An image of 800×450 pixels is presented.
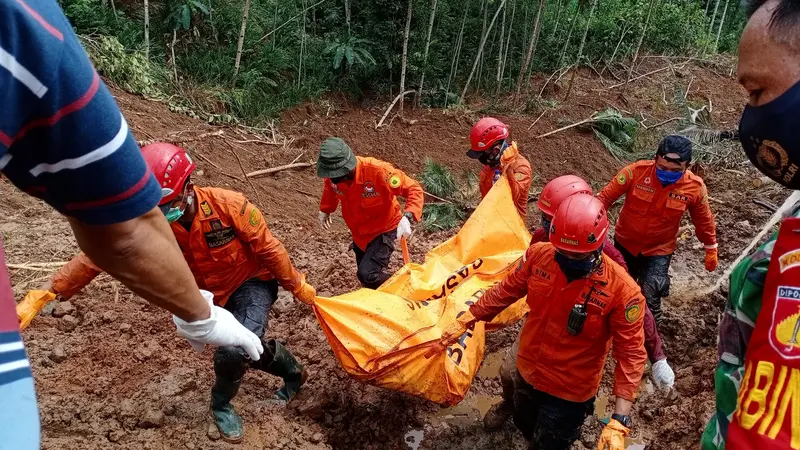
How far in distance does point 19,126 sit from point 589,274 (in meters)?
2.69

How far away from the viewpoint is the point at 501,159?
5219mm

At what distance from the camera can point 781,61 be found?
99 centimetres

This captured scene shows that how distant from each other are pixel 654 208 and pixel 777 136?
3.88 meters

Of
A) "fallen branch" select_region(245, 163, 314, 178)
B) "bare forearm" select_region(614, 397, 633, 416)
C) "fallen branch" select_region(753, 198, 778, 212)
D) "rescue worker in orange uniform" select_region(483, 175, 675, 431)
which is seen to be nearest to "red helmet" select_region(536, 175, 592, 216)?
"rescue worker in orange uniform" select_region(483, 175, 675, 431)

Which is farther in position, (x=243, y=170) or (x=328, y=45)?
(x=328, y=45)

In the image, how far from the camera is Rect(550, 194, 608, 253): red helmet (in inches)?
112

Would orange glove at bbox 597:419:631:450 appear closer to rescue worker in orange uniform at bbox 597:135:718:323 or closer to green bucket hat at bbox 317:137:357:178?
rescue worker in orange uniform at bbox 597:135:718:323

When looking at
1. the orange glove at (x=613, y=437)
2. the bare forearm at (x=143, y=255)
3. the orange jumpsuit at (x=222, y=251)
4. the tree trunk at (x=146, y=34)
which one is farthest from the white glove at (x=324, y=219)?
the tree trunk at (x=146, y=34)

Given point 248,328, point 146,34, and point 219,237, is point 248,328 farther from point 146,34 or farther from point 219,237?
point 146,34

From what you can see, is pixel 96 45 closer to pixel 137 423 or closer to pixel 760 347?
pixel 137 423

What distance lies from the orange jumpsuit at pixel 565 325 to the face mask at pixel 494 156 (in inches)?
85.7

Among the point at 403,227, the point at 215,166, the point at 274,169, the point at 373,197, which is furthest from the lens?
the point at 274,169

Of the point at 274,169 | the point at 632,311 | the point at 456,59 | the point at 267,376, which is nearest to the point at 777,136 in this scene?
the point at 632,311

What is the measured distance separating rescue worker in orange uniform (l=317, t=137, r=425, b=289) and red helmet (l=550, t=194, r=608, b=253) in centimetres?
208
